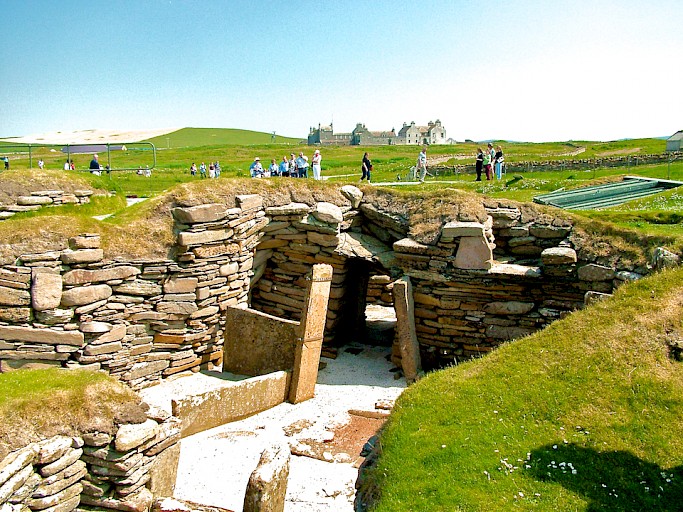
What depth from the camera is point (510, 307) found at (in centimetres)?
1286

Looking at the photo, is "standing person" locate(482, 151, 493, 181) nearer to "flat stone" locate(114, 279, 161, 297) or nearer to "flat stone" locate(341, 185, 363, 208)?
"flat stone" locate(341, 185, 363, 208)

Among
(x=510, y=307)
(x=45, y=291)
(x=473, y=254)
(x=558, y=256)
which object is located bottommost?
(x=510, y=307)

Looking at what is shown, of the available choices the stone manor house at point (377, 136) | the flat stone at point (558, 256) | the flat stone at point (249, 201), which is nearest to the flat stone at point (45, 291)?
the flat stone at point (249, 201)

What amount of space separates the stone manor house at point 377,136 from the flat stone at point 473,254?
7595 centimetres

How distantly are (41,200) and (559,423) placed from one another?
11004 mm

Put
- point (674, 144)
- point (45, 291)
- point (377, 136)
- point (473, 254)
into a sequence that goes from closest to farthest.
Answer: point (45, 291)
point (473, 254)
point (674, 144)
point (377, 136)

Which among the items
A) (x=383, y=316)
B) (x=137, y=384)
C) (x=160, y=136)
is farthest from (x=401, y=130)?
(x=137, y=384)

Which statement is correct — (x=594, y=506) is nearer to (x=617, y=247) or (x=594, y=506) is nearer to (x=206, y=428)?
(x=206, y=428)

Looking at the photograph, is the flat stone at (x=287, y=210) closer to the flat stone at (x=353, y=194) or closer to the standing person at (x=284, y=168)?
the flat stone at (x=353, y=194)

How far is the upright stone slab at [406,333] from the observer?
12.9m

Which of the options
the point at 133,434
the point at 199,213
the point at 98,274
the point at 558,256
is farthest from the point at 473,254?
the point at 133,434

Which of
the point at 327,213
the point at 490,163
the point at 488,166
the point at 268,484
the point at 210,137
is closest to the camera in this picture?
the point at 268,484

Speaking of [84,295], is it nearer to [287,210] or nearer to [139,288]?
[139,288]

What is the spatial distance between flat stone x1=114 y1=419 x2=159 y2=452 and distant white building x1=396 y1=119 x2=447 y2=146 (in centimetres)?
8708
